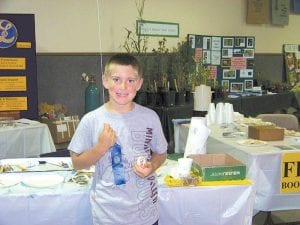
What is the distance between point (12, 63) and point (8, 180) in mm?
2283

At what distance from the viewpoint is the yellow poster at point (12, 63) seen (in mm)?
3844

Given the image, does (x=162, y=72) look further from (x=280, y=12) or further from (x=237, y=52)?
(x=280, y=12)

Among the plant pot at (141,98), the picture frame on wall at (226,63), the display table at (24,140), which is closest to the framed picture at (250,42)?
the picture frame on wall at (226,63)

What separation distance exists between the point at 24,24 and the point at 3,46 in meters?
0.30

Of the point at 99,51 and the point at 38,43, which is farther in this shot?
the point at 99,51

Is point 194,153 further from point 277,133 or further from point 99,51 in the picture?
point 99,51

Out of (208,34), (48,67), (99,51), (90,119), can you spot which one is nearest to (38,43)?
(48,67)

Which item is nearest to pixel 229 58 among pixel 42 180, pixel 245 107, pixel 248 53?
pixel 248 53

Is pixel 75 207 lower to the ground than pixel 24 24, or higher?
lower

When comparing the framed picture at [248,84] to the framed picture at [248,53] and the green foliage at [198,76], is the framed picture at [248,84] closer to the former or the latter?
the framed picture at [248,53]

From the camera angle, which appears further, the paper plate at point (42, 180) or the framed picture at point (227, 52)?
the framed picture at point (227, 52)

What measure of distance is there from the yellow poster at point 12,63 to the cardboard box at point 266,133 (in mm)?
2383

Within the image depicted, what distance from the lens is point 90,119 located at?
147 centimetres

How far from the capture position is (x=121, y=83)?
144 cm
